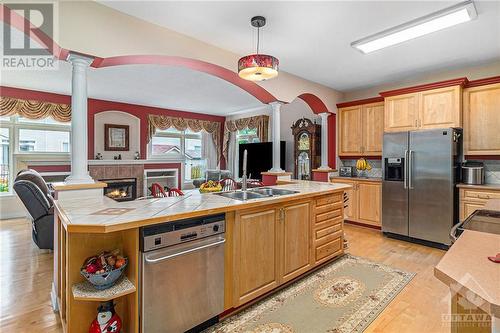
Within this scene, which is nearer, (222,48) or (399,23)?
(399,23)

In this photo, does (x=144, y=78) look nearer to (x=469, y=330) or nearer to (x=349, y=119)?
(x=349, y=119)

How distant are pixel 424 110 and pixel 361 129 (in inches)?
44.3

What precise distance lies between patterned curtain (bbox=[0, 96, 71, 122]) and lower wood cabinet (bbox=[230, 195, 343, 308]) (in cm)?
594

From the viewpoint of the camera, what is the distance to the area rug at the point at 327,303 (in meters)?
2.01

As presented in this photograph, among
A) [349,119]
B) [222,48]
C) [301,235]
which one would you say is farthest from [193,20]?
[349,119]

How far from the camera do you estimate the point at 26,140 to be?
5.80 m

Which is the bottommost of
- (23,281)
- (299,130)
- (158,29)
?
(23,281)

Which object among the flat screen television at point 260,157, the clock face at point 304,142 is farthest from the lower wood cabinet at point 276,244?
the flat screen television at point 260,157

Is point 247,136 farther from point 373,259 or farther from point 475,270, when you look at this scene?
point 475,270

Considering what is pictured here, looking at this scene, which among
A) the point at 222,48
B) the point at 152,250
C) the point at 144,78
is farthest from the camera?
the point at 144,78

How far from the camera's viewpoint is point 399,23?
8.86 feet

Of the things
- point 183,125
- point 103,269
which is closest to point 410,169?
point 103,269

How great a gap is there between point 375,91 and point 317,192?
3.24 metres

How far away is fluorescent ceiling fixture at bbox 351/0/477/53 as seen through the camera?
2.42m
